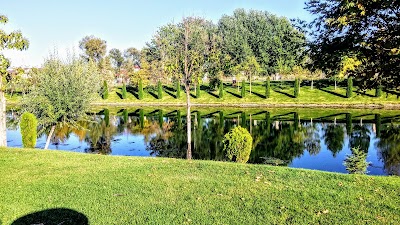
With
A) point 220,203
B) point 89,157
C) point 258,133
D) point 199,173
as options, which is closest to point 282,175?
point 199,173

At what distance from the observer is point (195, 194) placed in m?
7.61

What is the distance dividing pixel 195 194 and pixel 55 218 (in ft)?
9.33

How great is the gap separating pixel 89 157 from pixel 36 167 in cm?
196

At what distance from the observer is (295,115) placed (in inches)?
1405

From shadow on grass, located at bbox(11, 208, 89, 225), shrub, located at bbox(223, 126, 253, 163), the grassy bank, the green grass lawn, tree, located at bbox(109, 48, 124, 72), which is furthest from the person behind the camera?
tree, located at bbox(109, 48, 124, 72)

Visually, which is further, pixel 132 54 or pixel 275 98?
pixel 132 54

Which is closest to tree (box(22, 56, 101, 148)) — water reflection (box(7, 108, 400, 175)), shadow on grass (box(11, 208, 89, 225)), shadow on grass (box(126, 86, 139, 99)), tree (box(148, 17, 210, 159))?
water reflection (box(7, 108, 400, 175))

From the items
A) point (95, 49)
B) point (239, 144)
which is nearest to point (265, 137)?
point (239, 144)

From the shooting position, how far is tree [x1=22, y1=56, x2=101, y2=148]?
17375 millimetres

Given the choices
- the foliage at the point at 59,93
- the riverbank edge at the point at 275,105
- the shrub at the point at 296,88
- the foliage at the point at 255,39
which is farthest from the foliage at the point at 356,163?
the foliage at the point at 255,39

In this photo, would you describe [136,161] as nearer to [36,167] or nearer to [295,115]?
[36,167]

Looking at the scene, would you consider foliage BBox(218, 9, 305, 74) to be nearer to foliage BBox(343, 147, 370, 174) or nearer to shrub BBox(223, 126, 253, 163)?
foliage BBox(343, 147, 370, 174)

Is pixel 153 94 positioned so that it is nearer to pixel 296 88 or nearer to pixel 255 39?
pixel 296 88

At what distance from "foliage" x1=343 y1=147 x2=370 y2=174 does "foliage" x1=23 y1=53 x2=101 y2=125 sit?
13350 mm
